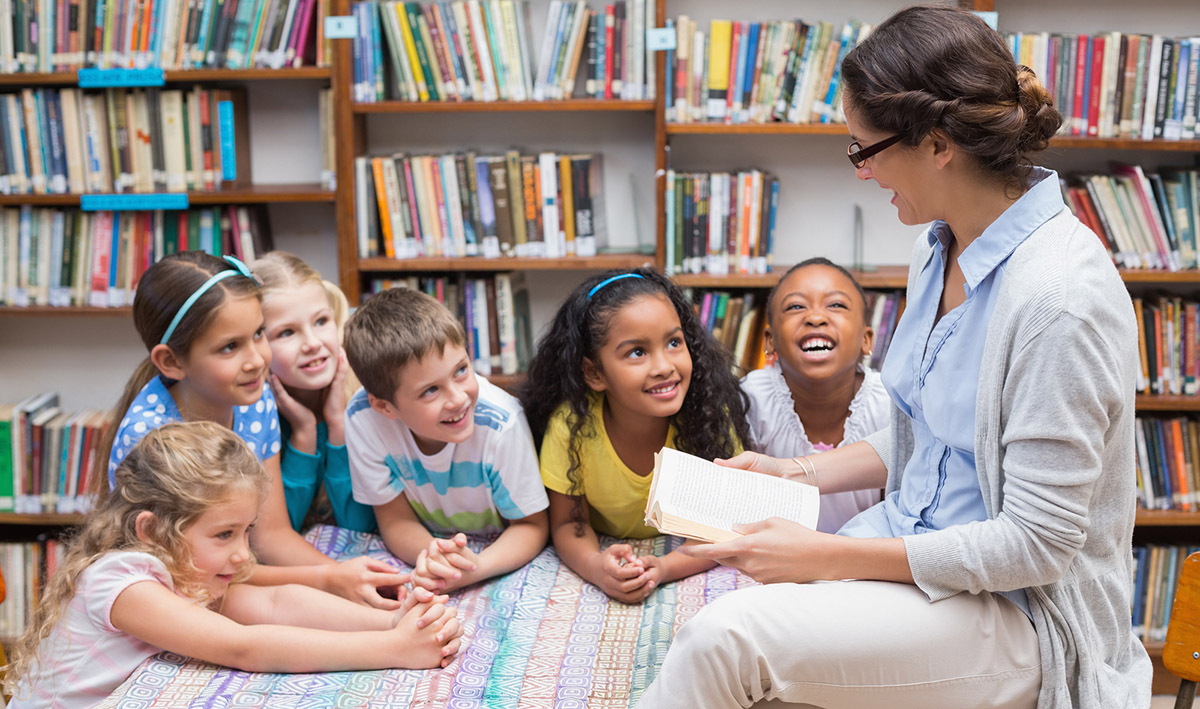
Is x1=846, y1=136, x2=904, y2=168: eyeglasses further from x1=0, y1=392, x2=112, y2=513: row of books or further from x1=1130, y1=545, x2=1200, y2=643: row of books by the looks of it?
x1=0, y1=392, x2=112, y2=513: row of books

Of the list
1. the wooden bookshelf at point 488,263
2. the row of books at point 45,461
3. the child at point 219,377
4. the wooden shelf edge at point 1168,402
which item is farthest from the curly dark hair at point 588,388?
the row of books at point 45,461

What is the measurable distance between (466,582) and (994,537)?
3.17 ft

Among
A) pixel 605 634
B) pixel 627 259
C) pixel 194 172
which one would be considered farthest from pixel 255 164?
pixel 605 634

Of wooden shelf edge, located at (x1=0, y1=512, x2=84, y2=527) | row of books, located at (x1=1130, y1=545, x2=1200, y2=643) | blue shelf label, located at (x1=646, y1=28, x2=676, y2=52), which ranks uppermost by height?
blue shelf label, located at (x1=646, y1=28, x2=676, y2=52)

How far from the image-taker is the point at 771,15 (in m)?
2.91

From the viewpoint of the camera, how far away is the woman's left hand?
4.05ft

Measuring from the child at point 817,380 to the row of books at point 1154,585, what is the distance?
137cm

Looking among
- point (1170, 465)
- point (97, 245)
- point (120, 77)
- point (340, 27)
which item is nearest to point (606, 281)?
point (340, 27)

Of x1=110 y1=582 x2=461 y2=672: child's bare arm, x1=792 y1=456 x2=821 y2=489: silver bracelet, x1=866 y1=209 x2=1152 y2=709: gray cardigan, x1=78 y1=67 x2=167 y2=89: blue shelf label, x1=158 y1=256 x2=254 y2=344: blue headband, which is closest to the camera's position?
x1=866 y1=209 x2=1152 y2=709: gray cardigan

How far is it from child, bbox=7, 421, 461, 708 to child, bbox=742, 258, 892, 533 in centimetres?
78

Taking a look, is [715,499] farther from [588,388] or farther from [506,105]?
[506,105]

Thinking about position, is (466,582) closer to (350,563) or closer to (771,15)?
(350,563)

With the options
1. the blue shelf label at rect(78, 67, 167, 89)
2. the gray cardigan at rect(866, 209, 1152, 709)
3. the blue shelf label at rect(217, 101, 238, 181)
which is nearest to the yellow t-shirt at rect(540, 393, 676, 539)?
the gray cardigan at rect(866, 209, 1152, 709)

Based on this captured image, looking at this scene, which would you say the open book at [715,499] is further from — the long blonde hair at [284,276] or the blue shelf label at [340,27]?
the blue shelf label at [340,27]
